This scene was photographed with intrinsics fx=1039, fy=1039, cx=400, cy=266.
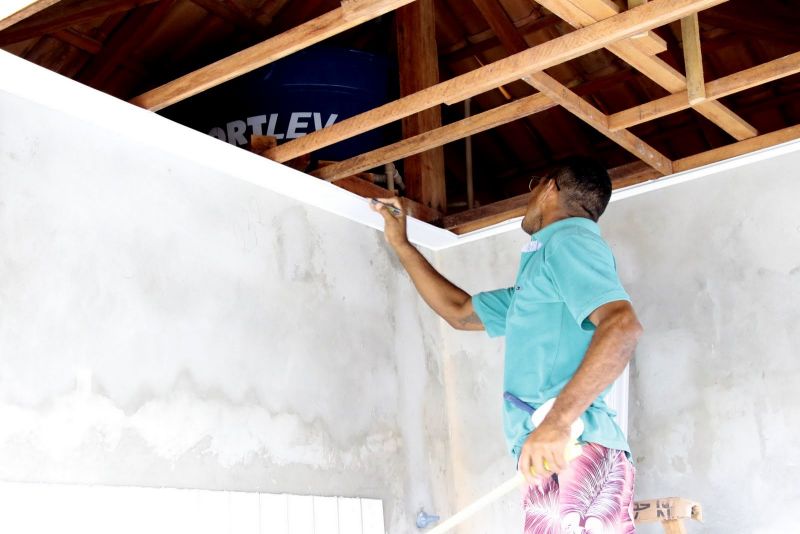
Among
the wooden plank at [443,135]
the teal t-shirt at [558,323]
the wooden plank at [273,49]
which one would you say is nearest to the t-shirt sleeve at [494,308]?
the teal t-shirt at [558,323]

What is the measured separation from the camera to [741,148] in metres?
3.85

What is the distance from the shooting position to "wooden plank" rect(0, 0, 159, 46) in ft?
13.2

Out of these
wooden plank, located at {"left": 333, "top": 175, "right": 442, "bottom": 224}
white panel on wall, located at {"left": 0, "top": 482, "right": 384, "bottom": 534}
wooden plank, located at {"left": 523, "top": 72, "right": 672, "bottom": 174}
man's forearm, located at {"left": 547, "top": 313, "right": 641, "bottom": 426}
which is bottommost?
white panel on wall, located at {"left": 0, "top": 482, "right": 384, "bottom": 534}

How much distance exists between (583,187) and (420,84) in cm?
124

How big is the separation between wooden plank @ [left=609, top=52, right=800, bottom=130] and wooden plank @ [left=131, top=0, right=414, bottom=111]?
104cm

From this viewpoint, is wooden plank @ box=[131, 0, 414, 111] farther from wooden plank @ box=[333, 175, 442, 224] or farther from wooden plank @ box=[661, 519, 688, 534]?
wooden plank @ box=[661, 519, 688, 534]

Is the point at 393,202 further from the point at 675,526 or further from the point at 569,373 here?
the point at 675,526

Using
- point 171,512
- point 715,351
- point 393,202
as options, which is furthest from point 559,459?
point 393,202

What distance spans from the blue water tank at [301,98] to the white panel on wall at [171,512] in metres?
1.45

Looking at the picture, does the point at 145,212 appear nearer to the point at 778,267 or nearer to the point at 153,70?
the point at 153,70

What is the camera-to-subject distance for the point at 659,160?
3891mm

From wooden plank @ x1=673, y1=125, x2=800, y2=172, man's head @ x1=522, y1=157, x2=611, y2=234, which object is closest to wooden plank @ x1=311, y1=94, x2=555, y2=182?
man's head @ x1=522, y1=157, x2=611, y2=234

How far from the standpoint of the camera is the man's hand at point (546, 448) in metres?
2.65

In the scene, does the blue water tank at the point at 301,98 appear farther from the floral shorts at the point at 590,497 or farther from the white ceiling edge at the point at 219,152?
the floral shorts at the point at 590,497
